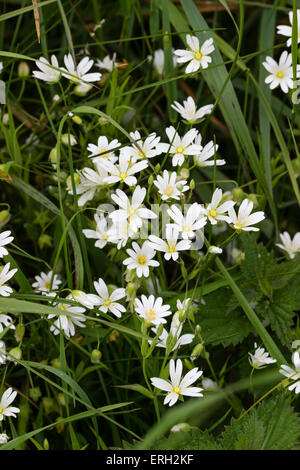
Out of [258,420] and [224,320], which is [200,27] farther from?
[258,420]

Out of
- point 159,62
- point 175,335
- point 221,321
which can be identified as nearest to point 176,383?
point 175,335

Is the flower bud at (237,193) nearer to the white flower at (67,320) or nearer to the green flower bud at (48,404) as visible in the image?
the white flower at (67,320)

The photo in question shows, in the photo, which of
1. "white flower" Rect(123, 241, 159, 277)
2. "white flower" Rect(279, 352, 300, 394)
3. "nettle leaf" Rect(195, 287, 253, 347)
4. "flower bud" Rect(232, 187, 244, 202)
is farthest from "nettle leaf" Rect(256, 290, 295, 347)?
"white flower" Rect(123, 241, 159, 277)

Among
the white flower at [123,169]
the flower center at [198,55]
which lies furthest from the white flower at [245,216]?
the flower center at [198,55]

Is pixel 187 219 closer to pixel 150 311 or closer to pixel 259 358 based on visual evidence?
pixel 150 311
